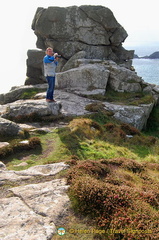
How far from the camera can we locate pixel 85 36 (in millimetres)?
35125

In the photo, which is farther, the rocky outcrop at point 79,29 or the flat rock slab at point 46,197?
the rocky outcrop at point 79,29

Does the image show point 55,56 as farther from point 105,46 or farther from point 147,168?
point 105,46

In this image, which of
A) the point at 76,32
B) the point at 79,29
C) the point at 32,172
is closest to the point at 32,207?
the point at 32,172

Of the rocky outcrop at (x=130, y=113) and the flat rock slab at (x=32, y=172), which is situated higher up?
the flat rock slab at (x=32, y=172)

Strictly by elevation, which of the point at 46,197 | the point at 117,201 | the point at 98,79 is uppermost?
the point at 98,79

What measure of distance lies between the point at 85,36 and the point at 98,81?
1216 cm

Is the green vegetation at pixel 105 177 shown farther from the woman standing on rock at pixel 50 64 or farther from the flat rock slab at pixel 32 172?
the woman standing on rock at pixel 50 64

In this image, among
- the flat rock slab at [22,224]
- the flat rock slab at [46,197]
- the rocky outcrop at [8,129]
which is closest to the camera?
the flat rock slab at [22,224]

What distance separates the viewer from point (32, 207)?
6582 mm

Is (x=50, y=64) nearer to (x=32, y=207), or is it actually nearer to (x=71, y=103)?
(x=71, y=103)

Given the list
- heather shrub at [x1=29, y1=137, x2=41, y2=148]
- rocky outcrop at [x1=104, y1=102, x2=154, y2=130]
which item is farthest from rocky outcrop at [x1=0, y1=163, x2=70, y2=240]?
rocky outcrop at [x1=104, y1=102, x2=154, y2=130]

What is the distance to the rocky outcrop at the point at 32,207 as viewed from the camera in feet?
18.0

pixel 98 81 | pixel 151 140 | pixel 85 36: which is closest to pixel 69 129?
pixel 151 140

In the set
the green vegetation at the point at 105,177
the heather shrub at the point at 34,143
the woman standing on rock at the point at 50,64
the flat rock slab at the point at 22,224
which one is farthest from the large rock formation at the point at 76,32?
the flat rock slab at the point at 22,224
